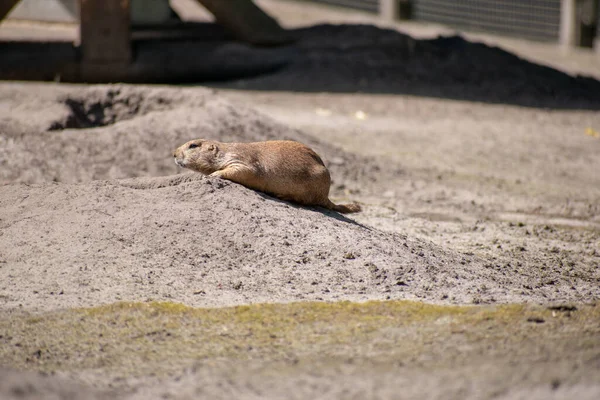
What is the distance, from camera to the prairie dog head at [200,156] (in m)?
5.56

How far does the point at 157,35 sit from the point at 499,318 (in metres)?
9.26

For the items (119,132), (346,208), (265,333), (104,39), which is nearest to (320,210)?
(346,208)

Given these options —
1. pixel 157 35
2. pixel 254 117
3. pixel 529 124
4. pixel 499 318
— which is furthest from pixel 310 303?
pixel 157 35

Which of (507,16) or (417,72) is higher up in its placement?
(507,16)

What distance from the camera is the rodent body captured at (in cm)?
545

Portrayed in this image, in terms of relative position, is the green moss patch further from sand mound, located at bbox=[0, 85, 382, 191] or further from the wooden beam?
the wooden beam

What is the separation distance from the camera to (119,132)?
7398 millimetres

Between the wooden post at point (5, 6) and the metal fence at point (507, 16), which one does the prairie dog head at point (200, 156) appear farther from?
the metal fence at point (507, 16)

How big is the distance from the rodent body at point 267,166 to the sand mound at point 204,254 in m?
0.11

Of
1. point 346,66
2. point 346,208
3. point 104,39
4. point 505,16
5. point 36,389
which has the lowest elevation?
point 346,208

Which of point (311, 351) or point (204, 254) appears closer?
point (311, 351)

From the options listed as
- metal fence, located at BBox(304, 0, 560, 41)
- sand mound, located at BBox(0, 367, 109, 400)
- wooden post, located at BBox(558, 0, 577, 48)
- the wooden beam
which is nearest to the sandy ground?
sand mound, located at BBox(0, 367, 109, 400)

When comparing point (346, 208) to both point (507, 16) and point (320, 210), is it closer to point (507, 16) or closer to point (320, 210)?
point (320, 210)

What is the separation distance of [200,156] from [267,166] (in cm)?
48
